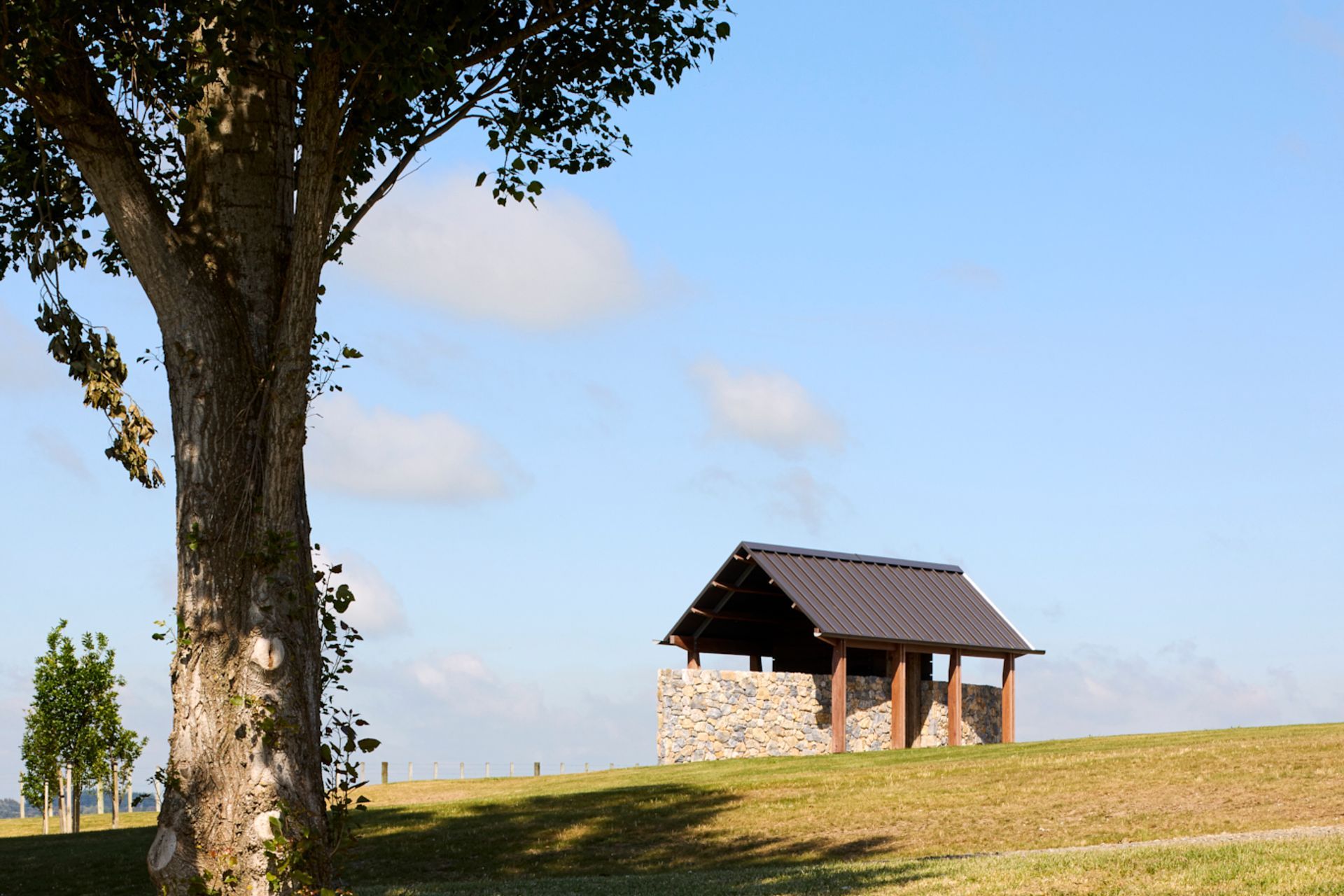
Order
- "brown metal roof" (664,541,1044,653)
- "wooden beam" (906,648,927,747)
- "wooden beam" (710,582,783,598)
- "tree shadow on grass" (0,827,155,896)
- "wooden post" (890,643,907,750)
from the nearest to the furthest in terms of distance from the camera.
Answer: "tree shadow on grass" (0,827,155,896)
"brown metal roof" (664,541,1044,653)
"wooden post" (890,643,907,750)
"wooden beam" (906,648,927,747)
"wooden beam" (710,582,783,598)

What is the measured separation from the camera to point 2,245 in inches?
505

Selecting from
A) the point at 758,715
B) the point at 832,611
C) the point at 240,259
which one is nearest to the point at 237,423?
the point at 240,259

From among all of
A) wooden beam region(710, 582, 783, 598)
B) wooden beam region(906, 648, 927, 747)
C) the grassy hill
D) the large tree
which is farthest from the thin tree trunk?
the large tree

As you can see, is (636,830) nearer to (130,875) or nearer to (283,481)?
(130,875)

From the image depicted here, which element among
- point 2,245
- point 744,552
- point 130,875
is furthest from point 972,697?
point 2,245

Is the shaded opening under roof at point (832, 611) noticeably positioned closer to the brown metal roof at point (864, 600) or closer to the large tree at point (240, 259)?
the brown metal roof at point (864, 600)

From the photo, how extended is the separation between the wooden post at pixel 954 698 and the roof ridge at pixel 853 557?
323 cm

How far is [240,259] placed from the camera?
959cm

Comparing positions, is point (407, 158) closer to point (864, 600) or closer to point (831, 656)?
point (864, 600)

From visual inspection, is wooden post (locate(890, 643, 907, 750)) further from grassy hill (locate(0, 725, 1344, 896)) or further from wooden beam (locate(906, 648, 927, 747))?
grassy hill (locate(0, 725, 1344, 896))

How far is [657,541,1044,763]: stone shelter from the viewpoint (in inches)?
1299

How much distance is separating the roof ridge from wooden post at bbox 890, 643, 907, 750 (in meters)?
3.25

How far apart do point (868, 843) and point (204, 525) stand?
1208 centimetres

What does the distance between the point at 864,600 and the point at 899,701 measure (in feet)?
8.84
